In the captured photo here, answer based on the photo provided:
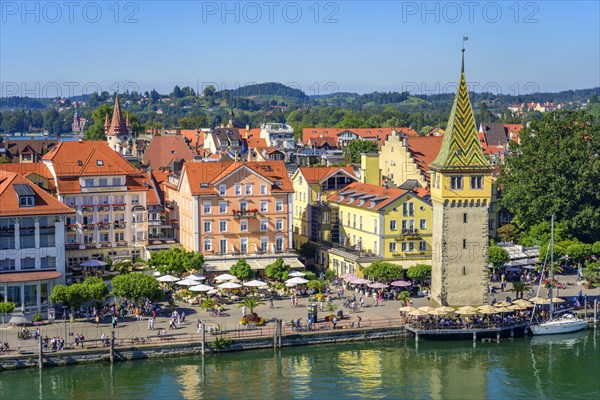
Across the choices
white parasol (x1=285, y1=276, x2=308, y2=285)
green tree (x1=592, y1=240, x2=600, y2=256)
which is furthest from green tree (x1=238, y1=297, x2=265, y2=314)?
green tree (x1=592, y1=240, x2=600, y2=256)

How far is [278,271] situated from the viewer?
75.5 meters

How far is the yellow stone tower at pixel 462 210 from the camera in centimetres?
6794

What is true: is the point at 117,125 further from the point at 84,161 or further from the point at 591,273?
the point at 591,273

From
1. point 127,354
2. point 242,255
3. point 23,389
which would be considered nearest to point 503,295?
point 242,255

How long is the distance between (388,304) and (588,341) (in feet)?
47.1

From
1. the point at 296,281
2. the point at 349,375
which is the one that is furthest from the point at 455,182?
the point at 349,375

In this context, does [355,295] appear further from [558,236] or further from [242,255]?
[558,236]

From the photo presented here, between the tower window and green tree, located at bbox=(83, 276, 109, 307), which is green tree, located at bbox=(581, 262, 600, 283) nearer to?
the tower window

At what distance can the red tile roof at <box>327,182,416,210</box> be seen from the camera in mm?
79250

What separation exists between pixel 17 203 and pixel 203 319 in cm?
1497

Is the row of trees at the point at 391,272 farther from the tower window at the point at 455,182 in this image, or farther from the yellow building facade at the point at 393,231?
the tower window at the point at 455,182

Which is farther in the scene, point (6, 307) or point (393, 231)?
point (393, 231)

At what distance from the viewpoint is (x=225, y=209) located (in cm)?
8088

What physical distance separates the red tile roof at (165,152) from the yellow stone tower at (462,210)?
67281 millimetres
